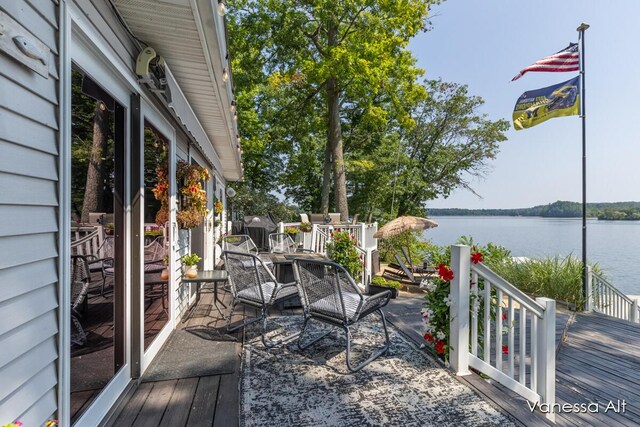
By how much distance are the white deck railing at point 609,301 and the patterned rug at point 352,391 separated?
202 inches

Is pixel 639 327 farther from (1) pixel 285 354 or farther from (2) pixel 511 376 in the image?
(1) pixel 285 354

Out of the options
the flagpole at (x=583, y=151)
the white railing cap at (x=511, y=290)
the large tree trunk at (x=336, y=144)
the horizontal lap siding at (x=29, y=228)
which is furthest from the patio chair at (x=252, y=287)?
the large tree trunk at (x=336, y=144)

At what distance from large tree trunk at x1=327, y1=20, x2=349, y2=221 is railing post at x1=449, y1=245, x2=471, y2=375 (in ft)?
28.6

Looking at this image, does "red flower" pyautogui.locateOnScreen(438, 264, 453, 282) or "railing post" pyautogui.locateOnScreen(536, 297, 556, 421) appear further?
"red flower" pyautogui.locateOnScreen(438, 264, 453, 282)

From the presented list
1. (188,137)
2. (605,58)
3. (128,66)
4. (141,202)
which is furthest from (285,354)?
(605,58)

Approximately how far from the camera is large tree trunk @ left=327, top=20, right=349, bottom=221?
1168 cm

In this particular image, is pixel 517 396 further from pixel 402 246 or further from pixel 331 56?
pixel 331 56

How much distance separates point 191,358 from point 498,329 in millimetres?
2584

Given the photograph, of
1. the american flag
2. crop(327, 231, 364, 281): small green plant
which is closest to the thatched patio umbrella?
crop(327, 231, 364, 281): small green plant

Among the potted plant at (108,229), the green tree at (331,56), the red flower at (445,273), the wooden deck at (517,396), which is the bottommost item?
the wooden deck at (517,396)

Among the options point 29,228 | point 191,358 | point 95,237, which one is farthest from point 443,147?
point 29,228

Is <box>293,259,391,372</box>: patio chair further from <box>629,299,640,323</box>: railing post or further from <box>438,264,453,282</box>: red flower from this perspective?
<box>629,299,640,323</box>: railing post

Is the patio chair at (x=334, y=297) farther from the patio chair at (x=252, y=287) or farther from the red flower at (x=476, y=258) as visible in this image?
the red flower at (x=476, y=258)

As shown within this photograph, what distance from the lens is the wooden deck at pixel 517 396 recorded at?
204cm
